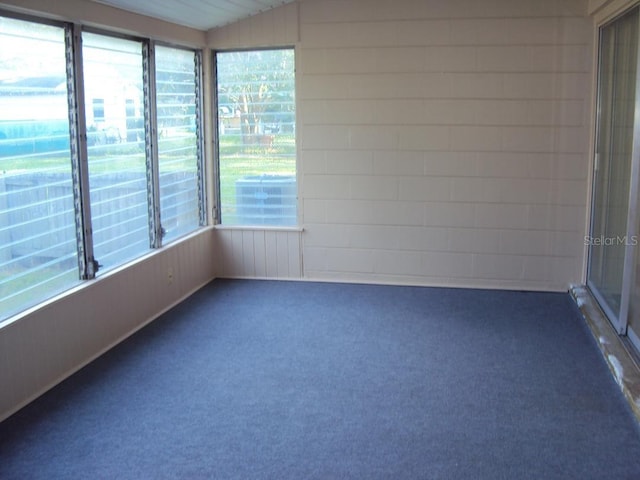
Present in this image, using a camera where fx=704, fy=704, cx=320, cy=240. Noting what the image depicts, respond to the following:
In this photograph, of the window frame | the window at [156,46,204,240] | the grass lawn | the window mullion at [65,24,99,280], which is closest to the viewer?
the window mullion at [65,24,99,280]

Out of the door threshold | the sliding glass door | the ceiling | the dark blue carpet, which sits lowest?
the dark blue carpet

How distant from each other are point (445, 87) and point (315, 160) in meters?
1.31

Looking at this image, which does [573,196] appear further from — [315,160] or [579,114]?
[315,160]

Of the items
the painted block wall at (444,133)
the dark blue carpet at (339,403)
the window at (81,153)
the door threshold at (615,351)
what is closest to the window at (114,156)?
the window at (81,153)

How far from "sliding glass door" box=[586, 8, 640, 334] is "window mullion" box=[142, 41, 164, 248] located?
339cm

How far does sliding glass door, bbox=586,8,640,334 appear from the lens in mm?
4469

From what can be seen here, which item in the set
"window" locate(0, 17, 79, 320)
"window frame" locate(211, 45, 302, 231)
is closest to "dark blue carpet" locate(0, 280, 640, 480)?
"window" locate(0, 17, 79, 320)

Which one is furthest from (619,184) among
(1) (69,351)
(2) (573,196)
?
(1) (69,351)

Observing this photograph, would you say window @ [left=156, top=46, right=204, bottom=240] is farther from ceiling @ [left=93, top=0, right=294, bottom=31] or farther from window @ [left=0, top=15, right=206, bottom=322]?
ceiling @ [left=93, top=0, right=294, bottom=31]

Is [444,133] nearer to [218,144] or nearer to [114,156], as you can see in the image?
[218,144]

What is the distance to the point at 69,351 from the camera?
428 centimetres

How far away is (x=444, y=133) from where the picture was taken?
6098mm

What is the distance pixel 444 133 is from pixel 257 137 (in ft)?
5.58

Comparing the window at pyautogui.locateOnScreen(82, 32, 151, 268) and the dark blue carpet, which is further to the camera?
the window at pyautogui.locateOnScreen(82, 32, 151, 268)
